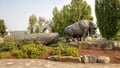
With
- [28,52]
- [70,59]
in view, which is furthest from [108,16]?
[28,52]

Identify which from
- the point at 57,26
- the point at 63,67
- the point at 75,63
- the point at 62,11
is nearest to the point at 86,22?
the point at 75,63

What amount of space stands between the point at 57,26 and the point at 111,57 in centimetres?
2802

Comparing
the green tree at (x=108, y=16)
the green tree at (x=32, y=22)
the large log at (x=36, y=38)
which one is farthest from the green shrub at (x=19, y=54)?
the green tree at (x=32, y=22)

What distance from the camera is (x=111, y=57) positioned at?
1340 centimetres

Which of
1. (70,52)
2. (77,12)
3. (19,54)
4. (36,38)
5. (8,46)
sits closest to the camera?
(70,52)

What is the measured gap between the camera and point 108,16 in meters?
21.4

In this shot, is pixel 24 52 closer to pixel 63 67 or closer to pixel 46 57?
pixel 46 57

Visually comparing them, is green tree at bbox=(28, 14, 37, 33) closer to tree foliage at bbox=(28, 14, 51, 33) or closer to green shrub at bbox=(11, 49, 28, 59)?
tree foliage at bbox=(28, 14, 51, 33)

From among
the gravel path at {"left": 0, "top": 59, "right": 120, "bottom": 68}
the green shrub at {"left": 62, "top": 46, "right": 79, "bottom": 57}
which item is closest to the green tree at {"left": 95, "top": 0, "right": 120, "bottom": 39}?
the green shrub at {"left": 62, "top": 46, "right": 79, "bottom": 57}

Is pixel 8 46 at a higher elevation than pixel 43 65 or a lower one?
higher

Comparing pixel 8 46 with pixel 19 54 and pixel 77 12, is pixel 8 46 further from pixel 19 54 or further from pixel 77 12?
pixel 77 12

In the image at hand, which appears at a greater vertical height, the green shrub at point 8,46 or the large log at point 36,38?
the large log at point 36,38

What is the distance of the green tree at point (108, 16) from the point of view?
2088 centimetres

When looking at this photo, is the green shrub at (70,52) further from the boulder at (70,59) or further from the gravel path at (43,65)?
the gravel path at (43,65)
